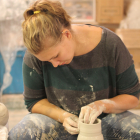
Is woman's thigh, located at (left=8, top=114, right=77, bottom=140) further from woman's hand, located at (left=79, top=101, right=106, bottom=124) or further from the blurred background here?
the blurred background

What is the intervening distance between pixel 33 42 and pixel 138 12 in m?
2.50

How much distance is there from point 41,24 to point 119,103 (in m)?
0.67

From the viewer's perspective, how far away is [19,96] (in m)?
2.93

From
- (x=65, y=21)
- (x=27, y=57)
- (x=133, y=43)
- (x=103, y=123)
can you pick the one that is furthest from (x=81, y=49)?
(x=133, y=43)

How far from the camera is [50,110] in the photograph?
1186 mm

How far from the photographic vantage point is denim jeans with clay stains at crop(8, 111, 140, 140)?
1.01m

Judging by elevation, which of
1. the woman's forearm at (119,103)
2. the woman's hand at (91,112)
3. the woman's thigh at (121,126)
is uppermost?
the woman's hand at (91,112)

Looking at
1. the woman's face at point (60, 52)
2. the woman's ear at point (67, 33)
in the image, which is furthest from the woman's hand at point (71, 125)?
the woman's ear at point (67, 33)

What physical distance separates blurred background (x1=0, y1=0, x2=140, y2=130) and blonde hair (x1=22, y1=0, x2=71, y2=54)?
56.9 inches

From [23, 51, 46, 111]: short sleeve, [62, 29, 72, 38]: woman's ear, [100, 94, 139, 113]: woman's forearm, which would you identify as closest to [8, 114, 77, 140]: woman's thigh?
[23, 51, 46, 111]: short sleeve

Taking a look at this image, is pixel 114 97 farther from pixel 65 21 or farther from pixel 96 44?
pixel 65 21

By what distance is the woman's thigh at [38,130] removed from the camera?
1.00 meters

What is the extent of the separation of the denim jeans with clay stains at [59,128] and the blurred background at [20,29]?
3.67ft

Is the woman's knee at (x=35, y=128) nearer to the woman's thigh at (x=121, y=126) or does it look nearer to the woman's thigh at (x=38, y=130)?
the woman's thigh at (x=38, y=130)
